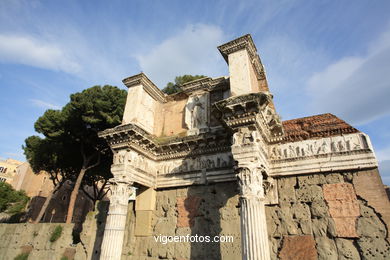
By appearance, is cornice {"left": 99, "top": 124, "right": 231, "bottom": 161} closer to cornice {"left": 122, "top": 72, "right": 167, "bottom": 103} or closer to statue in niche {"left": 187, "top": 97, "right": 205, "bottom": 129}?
statue in niche {"left": 187, "top": 97, "right": 205, "bottom": 129}

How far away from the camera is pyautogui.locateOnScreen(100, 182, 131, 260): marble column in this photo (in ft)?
19.0

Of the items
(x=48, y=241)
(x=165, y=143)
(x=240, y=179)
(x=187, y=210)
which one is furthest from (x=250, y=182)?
(x=48, y=241)

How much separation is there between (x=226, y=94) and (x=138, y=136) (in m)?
2.97

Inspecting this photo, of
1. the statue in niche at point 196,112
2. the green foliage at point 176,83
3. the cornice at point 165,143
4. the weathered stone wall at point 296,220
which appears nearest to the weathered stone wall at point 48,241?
the weathered stone wall at point 296,220

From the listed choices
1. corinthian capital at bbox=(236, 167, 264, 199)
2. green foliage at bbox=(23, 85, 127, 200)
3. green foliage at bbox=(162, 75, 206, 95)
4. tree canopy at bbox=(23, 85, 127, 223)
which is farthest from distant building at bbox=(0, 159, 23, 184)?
corinthian capital at bbox=(236, 167, 264, 199)

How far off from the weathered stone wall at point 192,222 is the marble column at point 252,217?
1331 mm

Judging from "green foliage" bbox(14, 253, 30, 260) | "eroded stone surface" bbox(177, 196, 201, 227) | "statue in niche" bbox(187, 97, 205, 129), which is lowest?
"green foliage" bbox(14, 253, 30, 260)

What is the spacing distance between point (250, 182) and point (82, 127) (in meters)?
12.5

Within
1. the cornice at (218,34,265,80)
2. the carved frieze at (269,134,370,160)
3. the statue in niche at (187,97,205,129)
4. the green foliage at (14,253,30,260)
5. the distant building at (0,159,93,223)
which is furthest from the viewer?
the distant building at (0,159,93,223)

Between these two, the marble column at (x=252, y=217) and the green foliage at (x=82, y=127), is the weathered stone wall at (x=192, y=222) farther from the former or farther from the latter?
the green foliage at (x=82, y=127)

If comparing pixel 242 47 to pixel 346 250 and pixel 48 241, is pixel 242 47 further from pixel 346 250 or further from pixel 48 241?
pixel 48 241

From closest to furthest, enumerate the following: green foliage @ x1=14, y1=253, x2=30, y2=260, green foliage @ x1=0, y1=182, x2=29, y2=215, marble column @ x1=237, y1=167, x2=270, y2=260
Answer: marble column @ x1=237, y1=167, x2=270, y2=260, green foliage @ x1=14, y1=253, x2=30, y2=260, green foliage @ x1=0, y1=182, x2=29, y2=215

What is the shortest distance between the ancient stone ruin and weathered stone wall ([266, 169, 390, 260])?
19 millimetres

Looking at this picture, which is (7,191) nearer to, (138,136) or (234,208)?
(138,136)
